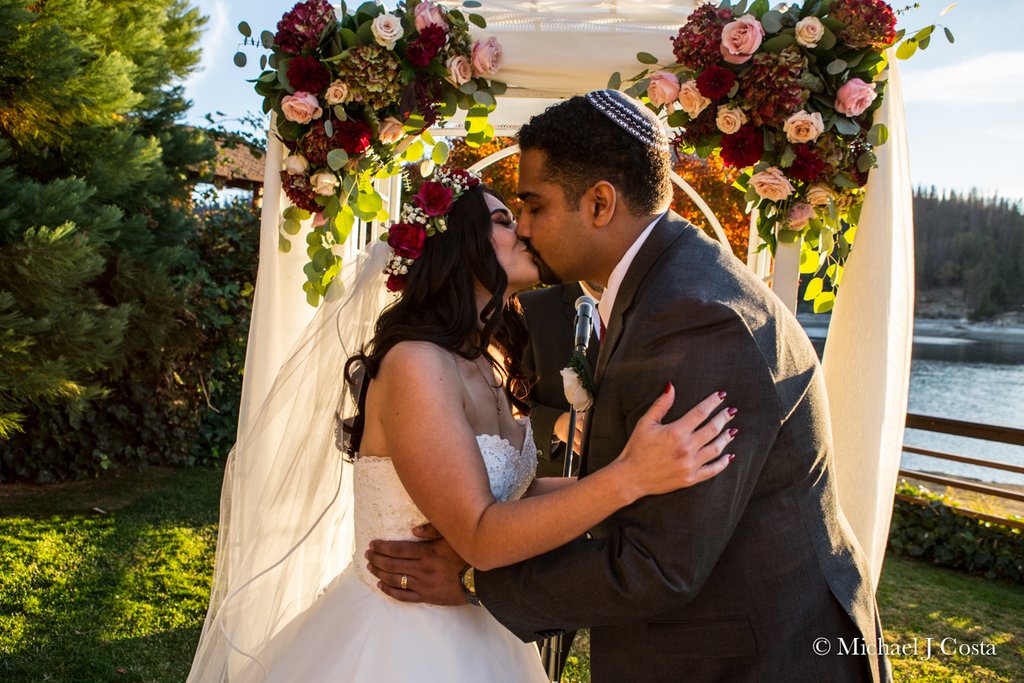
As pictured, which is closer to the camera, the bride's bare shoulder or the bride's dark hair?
the bride's bare shoulder

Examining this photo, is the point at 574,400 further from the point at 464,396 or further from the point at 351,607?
the point at 351,607

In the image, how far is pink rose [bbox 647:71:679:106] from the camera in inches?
137

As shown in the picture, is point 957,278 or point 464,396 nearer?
point 464,396

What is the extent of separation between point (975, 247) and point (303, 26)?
23.2 m

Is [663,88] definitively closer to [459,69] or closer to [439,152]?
[459,69]

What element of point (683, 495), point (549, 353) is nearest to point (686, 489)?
point (683, 495)

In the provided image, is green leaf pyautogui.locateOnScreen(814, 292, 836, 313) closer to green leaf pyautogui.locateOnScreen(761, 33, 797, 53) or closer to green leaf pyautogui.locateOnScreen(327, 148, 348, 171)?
green leaf pyautogui.locateOnScreen(761, 33, 797, 53)

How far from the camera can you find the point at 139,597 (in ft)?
17.3

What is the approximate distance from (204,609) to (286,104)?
336 centimetres

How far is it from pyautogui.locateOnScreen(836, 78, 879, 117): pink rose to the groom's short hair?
158cm

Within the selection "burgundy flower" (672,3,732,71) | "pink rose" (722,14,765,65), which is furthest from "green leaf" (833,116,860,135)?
"burgundy flower" (672,3,732,71)

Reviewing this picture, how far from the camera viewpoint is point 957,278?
22.6 meters

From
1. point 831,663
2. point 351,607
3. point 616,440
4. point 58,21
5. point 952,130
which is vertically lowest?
point 351,607

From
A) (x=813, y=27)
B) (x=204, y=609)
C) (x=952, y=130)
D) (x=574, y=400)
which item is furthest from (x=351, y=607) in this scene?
(x=952, y=130)
